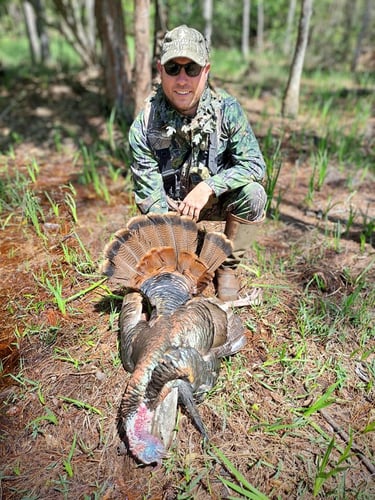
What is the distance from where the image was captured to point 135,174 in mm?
2480

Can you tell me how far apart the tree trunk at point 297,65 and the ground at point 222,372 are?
7.27 ft

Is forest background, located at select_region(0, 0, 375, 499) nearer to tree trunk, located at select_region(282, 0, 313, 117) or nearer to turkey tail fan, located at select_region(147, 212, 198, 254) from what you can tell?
tree trunk, located at select_region(282, 0, 313, 117)

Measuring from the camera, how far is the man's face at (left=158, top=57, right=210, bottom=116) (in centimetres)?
220

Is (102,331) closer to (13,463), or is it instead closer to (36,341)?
(36,341)

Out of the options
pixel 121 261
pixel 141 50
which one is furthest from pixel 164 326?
pixel 141 50

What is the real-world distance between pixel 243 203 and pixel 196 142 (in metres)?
0.48

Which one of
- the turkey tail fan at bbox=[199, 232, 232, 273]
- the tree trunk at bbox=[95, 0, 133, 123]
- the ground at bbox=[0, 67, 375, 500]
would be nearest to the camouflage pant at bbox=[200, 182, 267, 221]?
the turkey tail fan at bbox=[199, 232, 232, 273]

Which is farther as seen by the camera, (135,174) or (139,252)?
(135,174)

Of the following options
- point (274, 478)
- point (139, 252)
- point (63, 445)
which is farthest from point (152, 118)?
point (274, 478)

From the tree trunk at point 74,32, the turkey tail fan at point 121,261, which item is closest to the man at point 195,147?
the turkey tail fan at point 121,261

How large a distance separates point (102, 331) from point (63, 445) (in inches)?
27.7

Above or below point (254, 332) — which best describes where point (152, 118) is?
above

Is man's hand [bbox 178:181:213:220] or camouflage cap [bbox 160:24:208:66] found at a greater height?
camouflage cap [bbox 160:24:208:66]

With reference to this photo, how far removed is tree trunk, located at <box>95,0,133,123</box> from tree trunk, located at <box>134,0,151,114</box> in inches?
22.2
